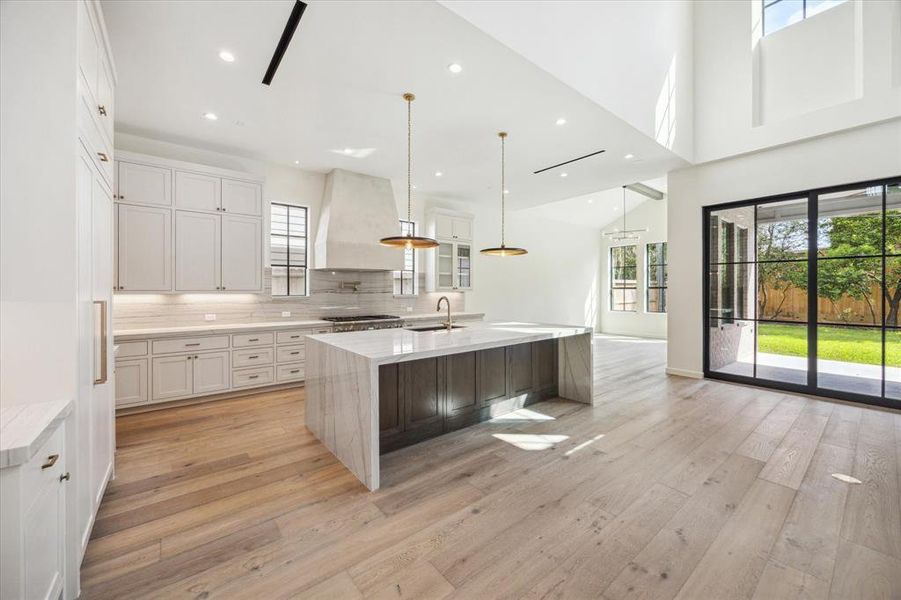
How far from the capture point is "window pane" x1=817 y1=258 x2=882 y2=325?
4.06m

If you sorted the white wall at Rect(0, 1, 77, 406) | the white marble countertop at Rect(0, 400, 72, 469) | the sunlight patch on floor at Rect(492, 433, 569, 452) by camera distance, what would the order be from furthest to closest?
the sunlight patch on floor at Rect(492, 433, 569, 452) → the white wall at Rect(0, 1, 77, 406) → the white marble countertop at Rect(0, 400, 72, 469)

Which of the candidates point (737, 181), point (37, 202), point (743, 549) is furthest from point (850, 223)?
point (37, 202)

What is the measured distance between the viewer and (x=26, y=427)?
1.27m

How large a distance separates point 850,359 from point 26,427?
22.1ft

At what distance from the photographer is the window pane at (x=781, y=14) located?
4.70 metres

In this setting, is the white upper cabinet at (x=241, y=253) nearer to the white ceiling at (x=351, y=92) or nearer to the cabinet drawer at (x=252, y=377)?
the white ceiling at (x=351, y=92)

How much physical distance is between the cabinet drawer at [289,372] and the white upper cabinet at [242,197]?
200cm

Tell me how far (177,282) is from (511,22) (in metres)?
4.33

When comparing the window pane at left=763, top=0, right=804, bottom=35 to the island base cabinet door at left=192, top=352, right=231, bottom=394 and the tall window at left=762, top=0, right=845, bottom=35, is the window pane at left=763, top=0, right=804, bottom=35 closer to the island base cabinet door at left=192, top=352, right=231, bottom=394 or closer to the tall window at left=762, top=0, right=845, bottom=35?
the tall window at left=762, top=0, right=845, bottom=35

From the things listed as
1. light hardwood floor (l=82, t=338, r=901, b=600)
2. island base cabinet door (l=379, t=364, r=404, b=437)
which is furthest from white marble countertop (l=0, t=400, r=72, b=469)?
island base cabinet door (l=379, t=364, r=404, b=437)

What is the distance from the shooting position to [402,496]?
7.64 ft

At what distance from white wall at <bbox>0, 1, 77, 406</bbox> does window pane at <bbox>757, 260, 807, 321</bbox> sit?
6.56 meters

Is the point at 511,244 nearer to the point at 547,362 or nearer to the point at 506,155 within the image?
the point at 506,155

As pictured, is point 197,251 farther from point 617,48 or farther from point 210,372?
point 617,48
